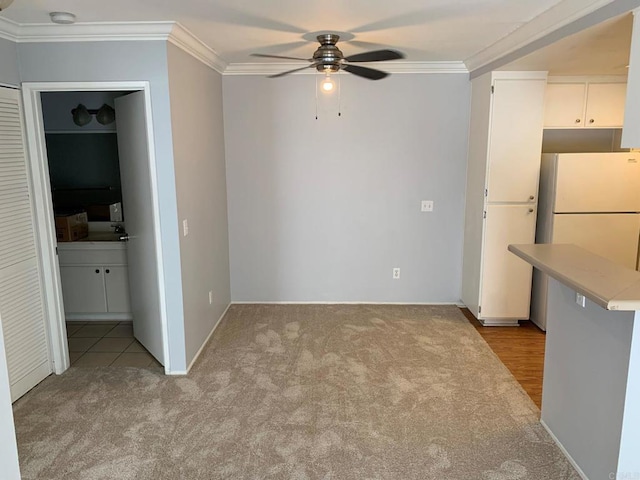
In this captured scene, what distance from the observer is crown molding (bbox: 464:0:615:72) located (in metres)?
→ 2.40

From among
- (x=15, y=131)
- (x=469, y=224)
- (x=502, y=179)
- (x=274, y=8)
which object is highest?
(x=274, y=8)

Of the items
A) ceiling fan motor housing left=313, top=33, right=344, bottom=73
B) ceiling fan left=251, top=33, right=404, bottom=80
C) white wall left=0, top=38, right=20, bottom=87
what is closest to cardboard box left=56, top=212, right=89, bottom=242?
white wall left=0, top=38, right=20, bottom=87

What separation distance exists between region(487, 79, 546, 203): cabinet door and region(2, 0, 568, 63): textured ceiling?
1.90 feet

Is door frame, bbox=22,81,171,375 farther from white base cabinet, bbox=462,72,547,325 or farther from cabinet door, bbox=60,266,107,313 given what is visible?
white base cabinet, bbox=462,72,547,325

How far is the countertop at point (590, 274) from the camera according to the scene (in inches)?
69.2

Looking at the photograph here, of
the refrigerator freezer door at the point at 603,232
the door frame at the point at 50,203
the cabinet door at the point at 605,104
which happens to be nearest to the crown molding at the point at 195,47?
the door frame at the point at 50,203

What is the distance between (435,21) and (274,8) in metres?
1.05

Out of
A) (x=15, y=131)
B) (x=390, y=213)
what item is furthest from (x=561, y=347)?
(x=15, y=131)

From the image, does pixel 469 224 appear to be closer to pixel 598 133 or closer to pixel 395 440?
pixel 598 133

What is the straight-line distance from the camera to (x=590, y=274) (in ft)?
6.89

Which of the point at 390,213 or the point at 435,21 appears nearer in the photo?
the point at 435,21

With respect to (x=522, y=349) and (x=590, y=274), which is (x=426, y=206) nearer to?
(x=522, y=349)

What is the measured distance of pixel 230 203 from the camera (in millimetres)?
4727

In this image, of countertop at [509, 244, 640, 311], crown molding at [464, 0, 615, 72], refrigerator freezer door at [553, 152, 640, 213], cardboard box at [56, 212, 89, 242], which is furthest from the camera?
cardboard box at [56, 212, 89, 242]
